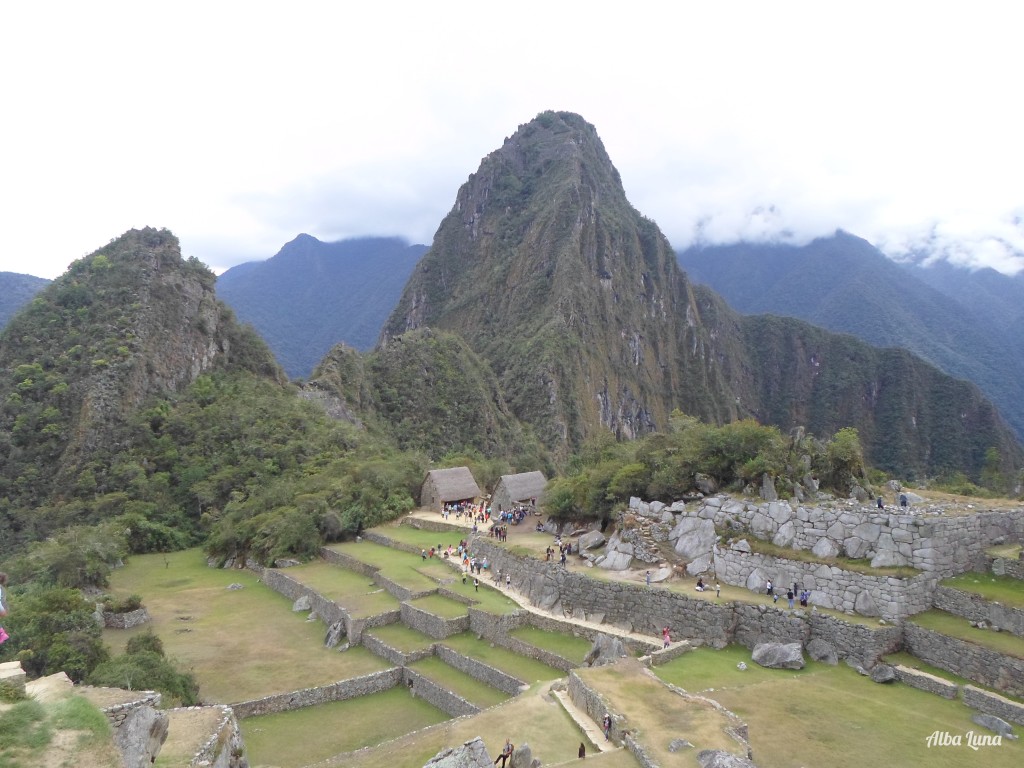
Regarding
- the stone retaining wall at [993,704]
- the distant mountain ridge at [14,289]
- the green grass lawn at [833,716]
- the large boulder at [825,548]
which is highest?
the distant mountain ridge at [14,289]

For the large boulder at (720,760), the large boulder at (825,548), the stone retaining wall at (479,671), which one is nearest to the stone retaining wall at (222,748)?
the stone retaining wall at (479,671)

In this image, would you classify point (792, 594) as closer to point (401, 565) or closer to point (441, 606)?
point (441, 606)

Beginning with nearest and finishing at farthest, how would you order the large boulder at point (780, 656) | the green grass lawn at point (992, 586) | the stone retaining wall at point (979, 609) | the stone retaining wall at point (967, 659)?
1. the stone retaining wall at point (967, 659)
2. the stone retaining wall at point (979, 609)
3. the green grass lawn at point (992, 586)
4. the large boulder at point (780, 656)

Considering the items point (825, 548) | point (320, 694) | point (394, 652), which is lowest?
point (320, 694)

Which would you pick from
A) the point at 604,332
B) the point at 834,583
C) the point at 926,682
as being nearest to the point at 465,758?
the point at 926,682

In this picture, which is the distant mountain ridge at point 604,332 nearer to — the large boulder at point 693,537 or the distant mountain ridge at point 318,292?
the distant mountain ridge at point 318,292

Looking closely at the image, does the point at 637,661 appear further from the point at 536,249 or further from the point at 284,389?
the point at 536,249
